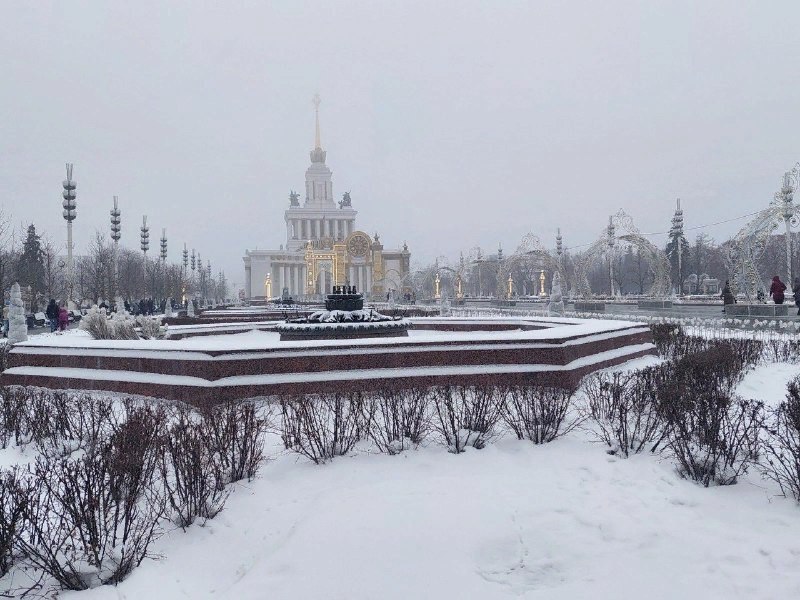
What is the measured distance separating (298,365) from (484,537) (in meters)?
5.38

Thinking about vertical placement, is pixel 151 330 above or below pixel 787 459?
above

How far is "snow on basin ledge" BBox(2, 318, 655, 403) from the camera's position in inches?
360

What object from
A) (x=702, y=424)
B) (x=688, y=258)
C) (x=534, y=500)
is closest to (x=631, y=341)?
(x=702, y=424)

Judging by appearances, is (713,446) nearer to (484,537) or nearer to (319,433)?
(484,537)

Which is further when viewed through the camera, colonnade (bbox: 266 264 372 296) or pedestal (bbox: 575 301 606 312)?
colonnade (bbox: 266 264 372 296)

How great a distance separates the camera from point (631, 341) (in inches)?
521

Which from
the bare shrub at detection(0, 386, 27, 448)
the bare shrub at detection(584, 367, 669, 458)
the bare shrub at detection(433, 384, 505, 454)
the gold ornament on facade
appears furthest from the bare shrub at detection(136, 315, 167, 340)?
the gold ornament on facade

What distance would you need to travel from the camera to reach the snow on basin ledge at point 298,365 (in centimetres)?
913

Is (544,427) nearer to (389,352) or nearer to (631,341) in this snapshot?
(389,352)

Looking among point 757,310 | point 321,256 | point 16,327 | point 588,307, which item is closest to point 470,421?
point 16,327

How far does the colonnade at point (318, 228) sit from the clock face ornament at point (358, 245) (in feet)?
141

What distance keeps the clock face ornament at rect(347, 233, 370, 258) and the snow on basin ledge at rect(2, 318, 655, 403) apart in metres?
60.0

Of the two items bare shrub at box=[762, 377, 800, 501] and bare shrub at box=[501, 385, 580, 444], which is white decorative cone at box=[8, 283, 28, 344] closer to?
bare shrub at box=[501, 385, 580, 444]

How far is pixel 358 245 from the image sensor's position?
233 feet
